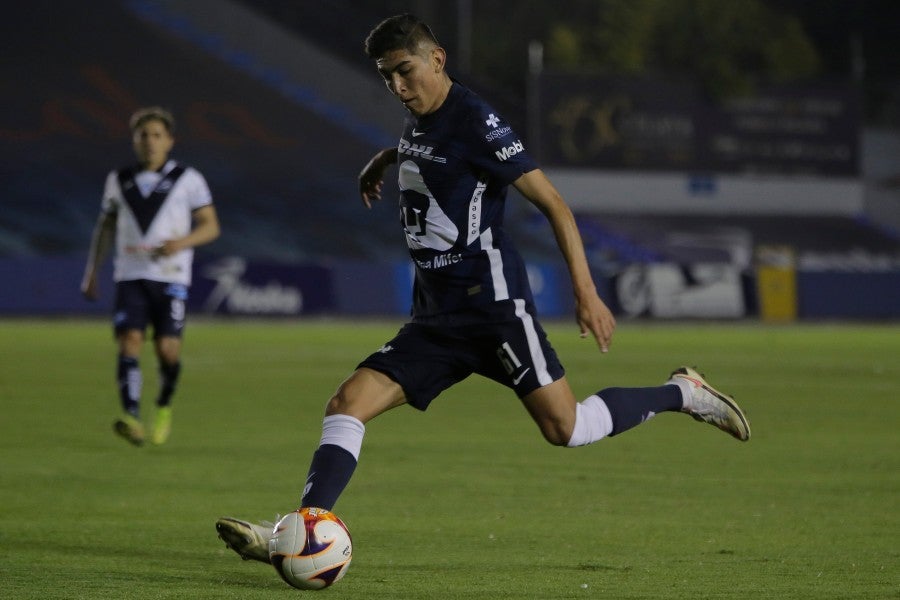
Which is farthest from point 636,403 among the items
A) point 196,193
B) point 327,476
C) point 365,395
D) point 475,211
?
point 196,193

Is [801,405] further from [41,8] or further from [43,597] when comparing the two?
[41,8]

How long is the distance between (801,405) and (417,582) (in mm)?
9158

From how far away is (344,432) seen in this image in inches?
239

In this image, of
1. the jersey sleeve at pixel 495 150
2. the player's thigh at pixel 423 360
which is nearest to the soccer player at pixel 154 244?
the player's thigh at pixel 423 360

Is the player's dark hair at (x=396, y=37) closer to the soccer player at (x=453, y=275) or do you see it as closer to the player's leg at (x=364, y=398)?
the soccer player at (x=453, y=275)

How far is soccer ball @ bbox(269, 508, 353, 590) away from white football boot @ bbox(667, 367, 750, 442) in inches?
82.5

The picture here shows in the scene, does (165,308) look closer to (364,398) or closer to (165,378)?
(165,378)

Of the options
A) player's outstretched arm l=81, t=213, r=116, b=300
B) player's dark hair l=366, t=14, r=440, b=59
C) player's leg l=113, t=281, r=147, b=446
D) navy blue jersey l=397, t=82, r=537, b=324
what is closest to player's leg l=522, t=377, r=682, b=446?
navy blue jersey l=397, t=82, r=537, b=324

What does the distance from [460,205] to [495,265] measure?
29 centimetres

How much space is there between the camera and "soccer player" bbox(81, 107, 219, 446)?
36.3 feet

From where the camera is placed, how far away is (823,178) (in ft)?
164

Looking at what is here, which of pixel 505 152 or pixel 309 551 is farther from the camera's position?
pixel 505 152

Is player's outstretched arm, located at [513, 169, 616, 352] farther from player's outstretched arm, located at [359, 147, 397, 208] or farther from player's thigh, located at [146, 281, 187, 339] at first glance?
player's thigh, located at [146, 281, 187, 339]

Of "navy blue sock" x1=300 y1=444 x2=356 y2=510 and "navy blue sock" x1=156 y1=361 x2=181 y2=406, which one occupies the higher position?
"navy blue sock" x1=300 y1=444 x2=356 y2=510
